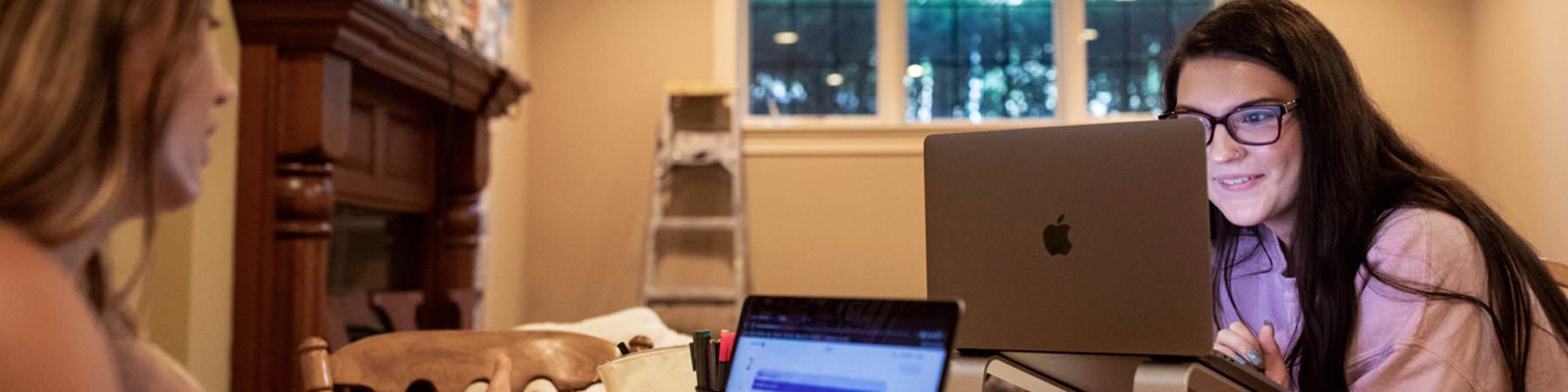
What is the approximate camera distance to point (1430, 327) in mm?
978

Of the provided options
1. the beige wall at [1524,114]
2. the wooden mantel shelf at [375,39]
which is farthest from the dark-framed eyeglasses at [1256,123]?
the beige wall at [1524,114]

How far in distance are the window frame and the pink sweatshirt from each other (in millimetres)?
3493

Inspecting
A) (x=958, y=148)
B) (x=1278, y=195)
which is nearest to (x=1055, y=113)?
(x=1278, y=195)

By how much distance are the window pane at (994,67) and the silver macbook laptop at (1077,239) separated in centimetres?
374

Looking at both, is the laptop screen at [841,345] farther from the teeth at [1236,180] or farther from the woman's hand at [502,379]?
the teeth at [1236,180]

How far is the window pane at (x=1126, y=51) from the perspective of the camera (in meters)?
4.61

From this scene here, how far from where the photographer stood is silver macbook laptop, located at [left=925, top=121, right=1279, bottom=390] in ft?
2.68

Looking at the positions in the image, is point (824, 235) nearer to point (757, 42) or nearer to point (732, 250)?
point (732, 250)

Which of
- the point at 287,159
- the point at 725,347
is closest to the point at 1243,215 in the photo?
the point at 725,347

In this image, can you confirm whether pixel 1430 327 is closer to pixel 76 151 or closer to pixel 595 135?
pixel 76 151

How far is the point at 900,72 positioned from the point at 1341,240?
3552mm

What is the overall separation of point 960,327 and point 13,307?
68 cm

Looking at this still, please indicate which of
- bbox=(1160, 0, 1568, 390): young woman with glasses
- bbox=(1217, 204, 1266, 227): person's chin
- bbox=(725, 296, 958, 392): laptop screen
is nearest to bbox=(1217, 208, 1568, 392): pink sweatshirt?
bbox=(1160, 0, 1568, 390): young woman with glasses

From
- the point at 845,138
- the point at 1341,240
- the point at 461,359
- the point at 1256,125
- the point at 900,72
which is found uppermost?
the point at 900,72
